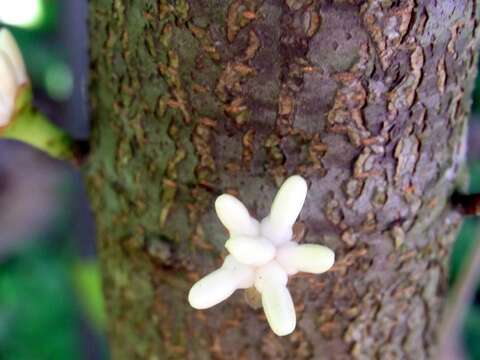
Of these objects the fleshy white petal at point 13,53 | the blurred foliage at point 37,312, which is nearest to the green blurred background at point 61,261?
the blurred foliage at point 37,312

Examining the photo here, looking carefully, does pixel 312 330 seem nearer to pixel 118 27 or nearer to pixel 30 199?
pixel 118 27

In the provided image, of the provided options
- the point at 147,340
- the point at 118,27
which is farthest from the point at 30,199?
the point at 118,27

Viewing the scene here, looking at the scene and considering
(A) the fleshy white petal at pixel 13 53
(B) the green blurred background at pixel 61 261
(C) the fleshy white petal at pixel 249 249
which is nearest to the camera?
(C) the fleshy white petal at pixel 249 249

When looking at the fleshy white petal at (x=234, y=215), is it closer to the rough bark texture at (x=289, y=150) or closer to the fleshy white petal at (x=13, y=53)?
the rough bark texture at (x=289, y=150)

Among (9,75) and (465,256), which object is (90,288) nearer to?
(465,256)

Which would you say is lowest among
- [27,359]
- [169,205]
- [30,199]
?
[27,359]
